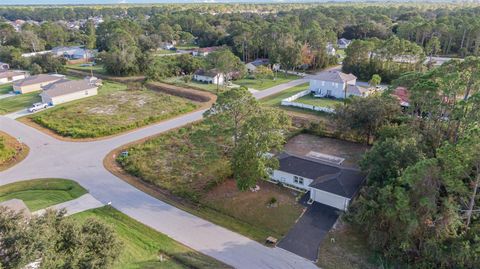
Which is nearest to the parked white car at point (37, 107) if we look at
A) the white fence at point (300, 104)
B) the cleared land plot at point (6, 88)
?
the cleared land plot at point (6, 88)

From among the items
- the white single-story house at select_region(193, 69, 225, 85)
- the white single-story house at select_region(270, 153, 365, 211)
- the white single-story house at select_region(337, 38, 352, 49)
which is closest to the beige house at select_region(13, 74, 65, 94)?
the white single-story house at select_region(193, 69, 225, 85)

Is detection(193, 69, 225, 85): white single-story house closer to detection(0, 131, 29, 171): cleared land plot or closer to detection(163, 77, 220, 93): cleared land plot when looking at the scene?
detection(163, 77, 220, 93): cleared land plot

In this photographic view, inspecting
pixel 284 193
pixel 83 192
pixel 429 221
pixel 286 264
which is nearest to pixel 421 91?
pixel 429 221

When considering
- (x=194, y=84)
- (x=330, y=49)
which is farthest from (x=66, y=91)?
(x=330, y=49)

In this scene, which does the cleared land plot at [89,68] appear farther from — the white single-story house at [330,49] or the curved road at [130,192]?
the white single-story house at [330,49]

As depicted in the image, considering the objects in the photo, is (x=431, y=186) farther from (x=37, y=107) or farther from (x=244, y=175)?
(x=37, y=107)

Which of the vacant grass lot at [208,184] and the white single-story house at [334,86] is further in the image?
the white single-story house at [334,86]
